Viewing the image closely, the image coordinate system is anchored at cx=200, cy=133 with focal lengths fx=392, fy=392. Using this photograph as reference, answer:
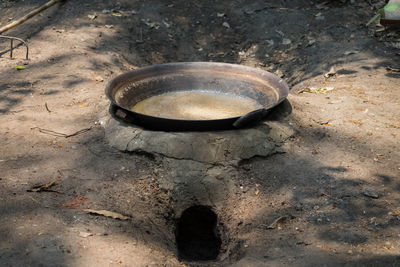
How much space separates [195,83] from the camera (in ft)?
16.4

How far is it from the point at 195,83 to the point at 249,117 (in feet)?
5.00

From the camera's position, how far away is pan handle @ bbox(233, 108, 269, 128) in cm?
363

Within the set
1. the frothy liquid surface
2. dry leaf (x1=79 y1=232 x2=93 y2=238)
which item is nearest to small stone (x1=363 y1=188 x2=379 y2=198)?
the frothy liquid surface

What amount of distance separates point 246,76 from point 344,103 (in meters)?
1.21

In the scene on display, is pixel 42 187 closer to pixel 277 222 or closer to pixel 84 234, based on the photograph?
pixel 84 234

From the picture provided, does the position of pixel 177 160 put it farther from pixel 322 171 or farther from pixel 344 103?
pixel 344 103

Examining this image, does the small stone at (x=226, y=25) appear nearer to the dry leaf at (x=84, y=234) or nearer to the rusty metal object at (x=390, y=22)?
the rusty metal object at (x=390, y=22)

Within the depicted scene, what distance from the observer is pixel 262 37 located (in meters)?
7.08

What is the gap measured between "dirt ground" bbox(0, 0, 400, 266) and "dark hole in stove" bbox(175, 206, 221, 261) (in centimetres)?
16

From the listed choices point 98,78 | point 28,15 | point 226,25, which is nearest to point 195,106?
point 98,78

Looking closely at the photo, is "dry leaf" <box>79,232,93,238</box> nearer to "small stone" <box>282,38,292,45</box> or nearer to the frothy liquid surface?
the frothy liquid surface

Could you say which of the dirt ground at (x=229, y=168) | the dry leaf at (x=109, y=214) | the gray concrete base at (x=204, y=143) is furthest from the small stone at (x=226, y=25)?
the dry leaf at (x=109, y=214)

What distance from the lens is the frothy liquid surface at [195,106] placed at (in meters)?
4.35

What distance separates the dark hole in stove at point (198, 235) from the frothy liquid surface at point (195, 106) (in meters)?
1.13
